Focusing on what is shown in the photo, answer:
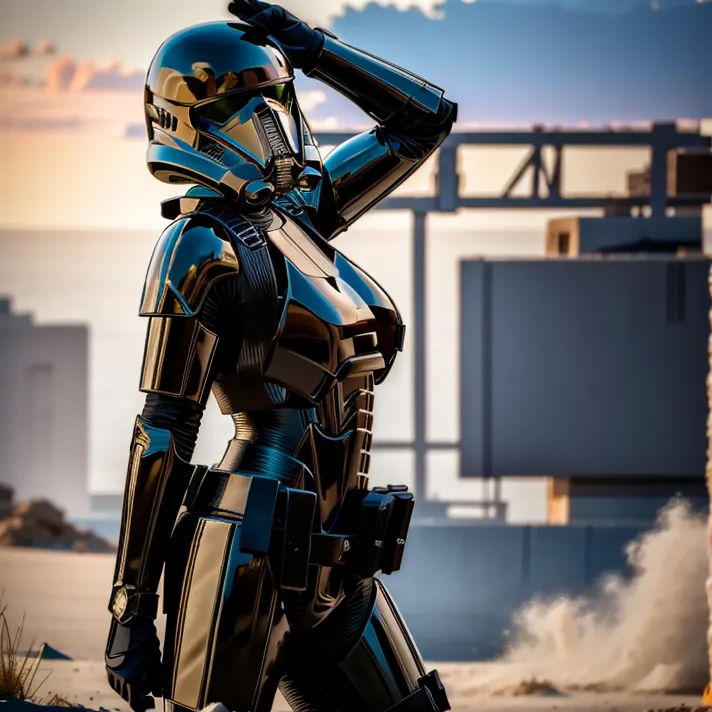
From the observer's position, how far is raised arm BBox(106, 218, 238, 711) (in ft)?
6.91

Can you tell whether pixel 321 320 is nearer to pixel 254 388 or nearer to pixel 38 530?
pixel 254 388

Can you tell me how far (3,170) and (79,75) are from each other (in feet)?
1.89

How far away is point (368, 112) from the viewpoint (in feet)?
7.97

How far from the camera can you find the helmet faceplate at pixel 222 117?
2.19m

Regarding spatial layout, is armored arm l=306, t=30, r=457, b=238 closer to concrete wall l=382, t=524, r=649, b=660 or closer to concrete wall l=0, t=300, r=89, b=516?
concrete wall l=382, t=524, r=649, b=660

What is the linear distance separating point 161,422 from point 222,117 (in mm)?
473

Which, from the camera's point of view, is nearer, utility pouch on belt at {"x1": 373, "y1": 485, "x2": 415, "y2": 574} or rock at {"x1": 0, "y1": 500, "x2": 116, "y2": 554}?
utility pouch on belt at {"x1": 373, "y1": 485, "x2": 415, "y2": 574}

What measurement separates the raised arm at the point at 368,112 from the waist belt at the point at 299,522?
1.62ft

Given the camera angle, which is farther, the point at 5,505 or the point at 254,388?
the point at 5,505

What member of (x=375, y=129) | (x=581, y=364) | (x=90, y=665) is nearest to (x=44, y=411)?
(x=90, y=665)

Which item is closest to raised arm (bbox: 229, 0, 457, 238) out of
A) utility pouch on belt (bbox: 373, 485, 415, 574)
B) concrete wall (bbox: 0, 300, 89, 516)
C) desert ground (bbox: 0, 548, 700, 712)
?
utility pouch on belt (bbox: 373, 485, 415, 574)

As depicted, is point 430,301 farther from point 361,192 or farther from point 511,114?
point 361,192

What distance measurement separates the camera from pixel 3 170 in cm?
684

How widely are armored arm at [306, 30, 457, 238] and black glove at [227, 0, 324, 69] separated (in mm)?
19
